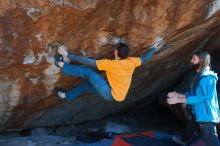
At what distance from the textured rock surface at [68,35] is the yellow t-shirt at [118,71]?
0.45m

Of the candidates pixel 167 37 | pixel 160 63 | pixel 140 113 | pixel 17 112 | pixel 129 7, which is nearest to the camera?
pixel 129 7

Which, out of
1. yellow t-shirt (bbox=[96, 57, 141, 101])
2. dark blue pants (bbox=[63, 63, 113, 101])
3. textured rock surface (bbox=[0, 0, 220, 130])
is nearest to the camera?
textured rock surface (bbox=[0, 0, 220, 130])

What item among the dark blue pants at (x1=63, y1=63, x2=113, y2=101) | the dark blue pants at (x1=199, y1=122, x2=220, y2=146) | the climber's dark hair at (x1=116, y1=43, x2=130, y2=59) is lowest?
the dark blue pants at (x1=199, y1=122, x2=220, y2=146)

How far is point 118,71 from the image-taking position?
6.76 metres

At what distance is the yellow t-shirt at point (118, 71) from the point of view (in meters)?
6.68

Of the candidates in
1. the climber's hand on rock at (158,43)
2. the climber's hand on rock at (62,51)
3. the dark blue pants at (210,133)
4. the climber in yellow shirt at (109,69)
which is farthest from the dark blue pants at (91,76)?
the dark blue pants at (210,133)

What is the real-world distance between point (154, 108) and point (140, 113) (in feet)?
1.47

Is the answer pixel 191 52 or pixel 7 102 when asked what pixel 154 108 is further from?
pixel 7 102

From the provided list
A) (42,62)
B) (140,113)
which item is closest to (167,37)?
(42,62)

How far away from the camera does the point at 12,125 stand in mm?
8383

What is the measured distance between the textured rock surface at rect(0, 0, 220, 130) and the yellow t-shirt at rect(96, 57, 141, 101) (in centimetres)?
45

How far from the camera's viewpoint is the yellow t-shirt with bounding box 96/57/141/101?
6684 mm

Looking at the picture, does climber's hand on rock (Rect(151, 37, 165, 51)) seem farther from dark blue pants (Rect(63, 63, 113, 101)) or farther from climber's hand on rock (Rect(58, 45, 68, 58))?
climber's hand on rock (Rect(58, 45, 68, 58))

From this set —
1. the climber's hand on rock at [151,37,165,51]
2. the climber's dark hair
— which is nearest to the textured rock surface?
the climber's hand on rock at [151,37,165,51]
